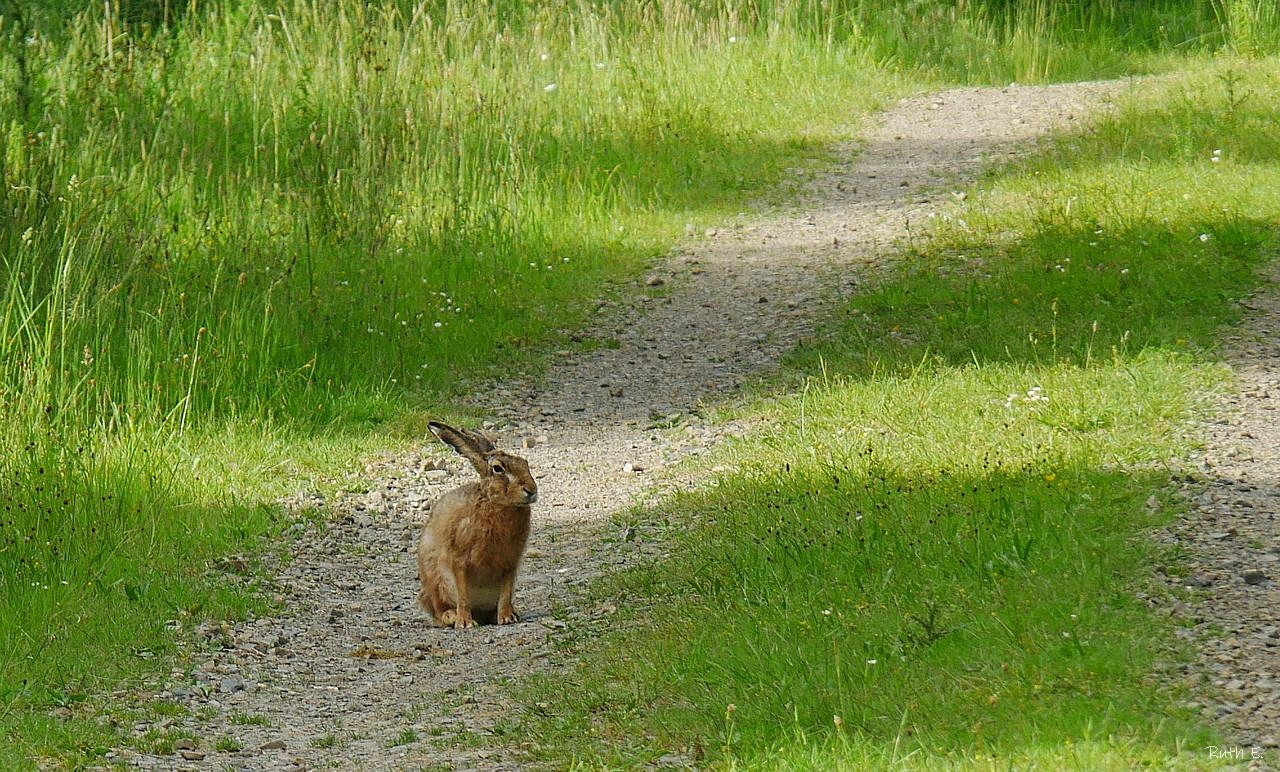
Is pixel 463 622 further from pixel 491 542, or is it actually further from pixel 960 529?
pixel 960 529

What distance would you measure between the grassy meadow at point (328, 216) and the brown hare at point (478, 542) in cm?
90

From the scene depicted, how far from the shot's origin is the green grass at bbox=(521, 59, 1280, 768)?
4762 mm

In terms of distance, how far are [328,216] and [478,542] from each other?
5368mm

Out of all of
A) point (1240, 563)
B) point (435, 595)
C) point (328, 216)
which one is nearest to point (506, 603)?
point (435, 595)

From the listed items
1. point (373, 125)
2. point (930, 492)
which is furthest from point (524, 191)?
point (930, 492)

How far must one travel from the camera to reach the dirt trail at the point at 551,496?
5555 millimetres

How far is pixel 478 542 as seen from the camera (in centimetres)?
667

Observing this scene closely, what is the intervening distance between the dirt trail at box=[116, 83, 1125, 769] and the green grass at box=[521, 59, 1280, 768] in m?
0.39

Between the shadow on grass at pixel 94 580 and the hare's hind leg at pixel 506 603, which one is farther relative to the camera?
the hare's hind leg at pixel 506 603

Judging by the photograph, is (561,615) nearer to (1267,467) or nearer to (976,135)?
(1267,467)

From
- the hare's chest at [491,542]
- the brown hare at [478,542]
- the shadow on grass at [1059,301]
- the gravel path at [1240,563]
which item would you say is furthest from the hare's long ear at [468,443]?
the shadow on grass at [1059,301]

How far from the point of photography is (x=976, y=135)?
1530cm

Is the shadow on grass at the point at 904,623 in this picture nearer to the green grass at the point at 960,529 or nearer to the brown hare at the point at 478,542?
the green grass at the point at 960,529

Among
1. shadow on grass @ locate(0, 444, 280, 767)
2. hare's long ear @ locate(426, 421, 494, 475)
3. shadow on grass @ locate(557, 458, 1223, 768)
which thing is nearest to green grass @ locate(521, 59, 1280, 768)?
shadow on grass @ locate(557, 458, 1223, 768)
